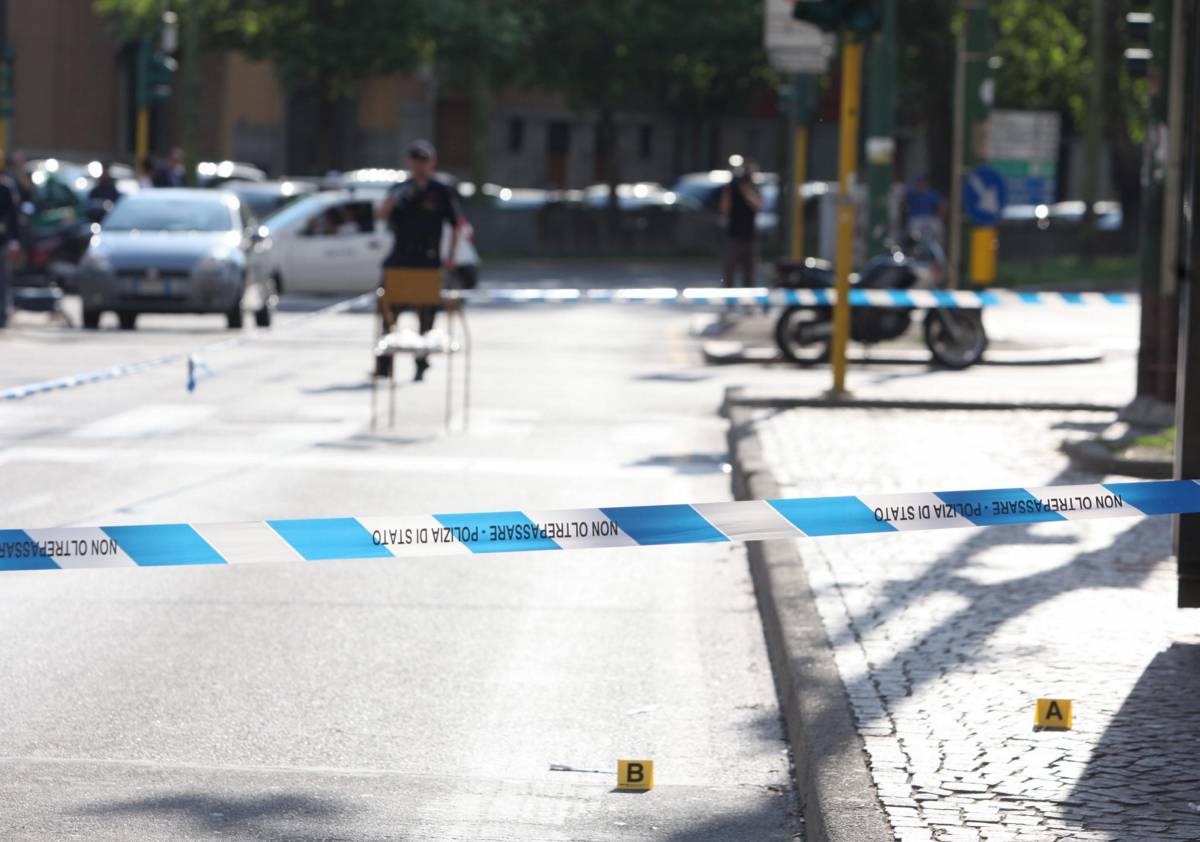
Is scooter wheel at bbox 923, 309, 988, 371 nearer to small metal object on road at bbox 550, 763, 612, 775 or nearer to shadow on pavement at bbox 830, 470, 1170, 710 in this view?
shadow on pavement at bbox 830, 470, 1170, 710

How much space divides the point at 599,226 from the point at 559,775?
43.4 m

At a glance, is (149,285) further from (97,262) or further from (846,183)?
(846,183)

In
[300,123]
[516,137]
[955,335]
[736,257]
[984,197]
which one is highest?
[300,123]

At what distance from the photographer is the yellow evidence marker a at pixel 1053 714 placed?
6246 mm

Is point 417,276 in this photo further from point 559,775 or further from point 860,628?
point 559,775

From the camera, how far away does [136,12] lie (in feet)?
159

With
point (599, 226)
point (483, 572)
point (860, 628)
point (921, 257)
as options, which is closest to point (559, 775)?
point (860, 628)

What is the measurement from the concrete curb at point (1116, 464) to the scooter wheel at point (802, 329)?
26.5ft

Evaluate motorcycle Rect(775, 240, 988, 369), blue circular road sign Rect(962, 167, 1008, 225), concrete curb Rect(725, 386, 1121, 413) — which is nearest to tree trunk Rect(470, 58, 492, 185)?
blue circular road sign Rect(962, 167, 1008, 225)

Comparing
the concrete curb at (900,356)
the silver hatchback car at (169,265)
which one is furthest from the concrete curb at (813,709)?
the silver hatchback car at (169,265)

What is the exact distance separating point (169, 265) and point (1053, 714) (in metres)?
18.1

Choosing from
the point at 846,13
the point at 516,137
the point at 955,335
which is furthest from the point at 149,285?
the point at 516,137

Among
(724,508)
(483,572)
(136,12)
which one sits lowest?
(483,572)

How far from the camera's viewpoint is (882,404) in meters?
16.3
